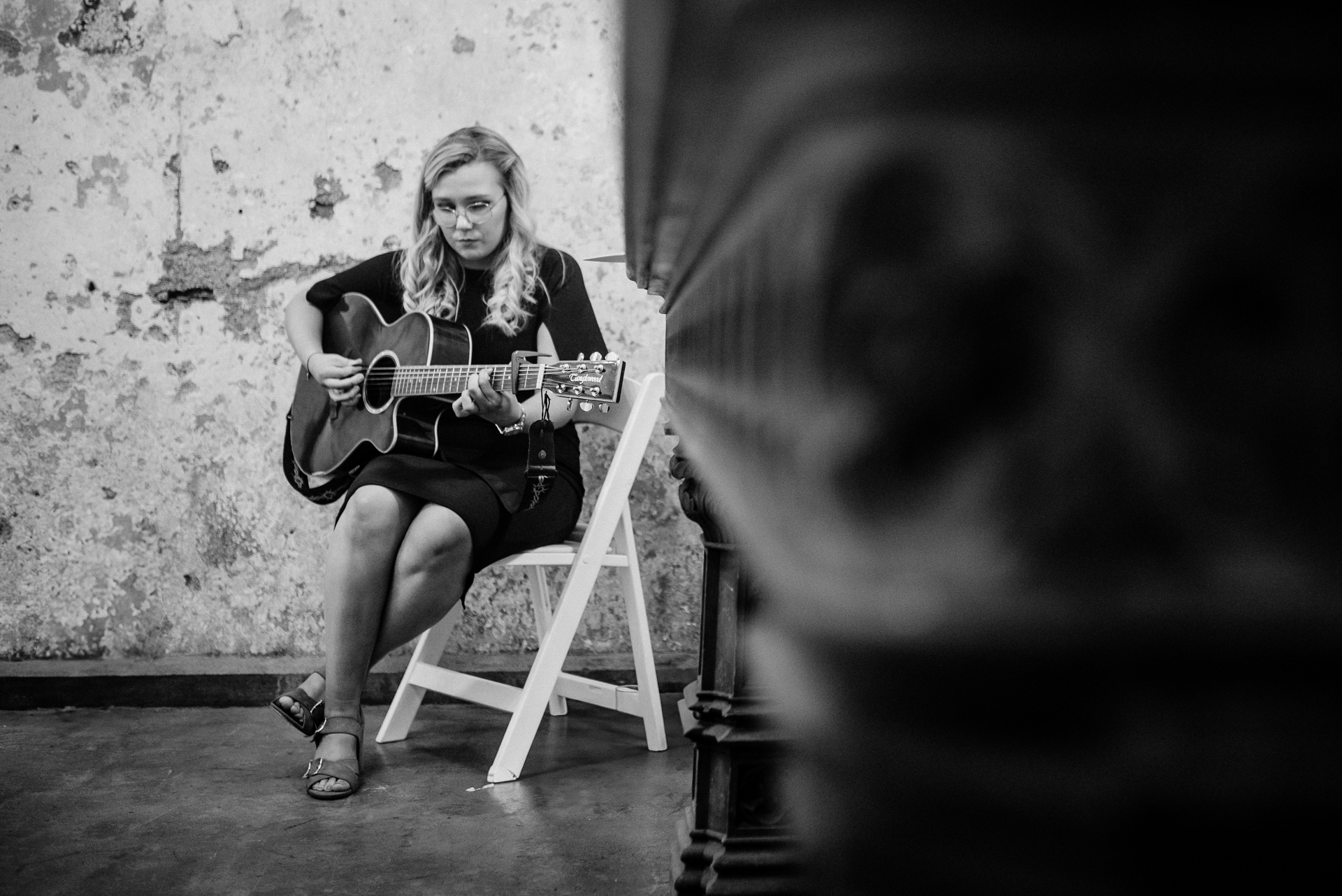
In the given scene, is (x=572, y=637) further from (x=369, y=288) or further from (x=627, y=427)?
(x=369, y=288)

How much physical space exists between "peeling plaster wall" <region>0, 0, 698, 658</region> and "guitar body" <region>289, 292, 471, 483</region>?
0.44m

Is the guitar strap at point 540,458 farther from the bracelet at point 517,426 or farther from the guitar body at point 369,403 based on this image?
the guitar body at point 369,403

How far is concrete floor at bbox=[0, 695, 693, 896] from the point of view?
1.65 m

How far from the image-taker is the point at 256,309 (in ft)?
9.89

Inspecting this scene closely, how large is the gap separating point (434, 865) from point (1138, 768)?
1747 millimetres

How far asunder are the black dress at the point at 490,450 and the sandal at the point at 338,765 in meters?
0.43

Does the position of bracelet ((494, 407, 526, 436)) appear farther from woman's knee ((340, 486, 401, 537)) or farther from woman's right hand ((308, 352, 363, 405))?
woman's right hand ((308, 352, 363, 405))

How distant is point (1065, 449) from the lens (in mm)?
149

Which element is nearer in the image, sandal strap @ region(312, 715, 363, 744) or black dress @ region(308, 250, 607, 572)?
sandal strap @ region(312, 715, 363, 744)

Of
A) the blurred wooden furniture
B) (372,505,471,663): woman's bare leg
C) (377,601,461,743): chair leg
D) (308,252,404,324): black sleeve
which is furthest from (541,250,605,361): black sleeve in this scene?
the blurred wooden furniture

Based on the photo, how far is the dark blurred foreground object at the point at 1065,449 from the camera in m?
0.13

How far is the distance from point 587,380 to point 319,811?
3.32 ft

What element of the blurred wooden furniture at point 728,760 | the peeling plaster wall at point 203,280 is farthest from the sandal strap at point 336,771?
the blurred wooden furniture at point 728,760

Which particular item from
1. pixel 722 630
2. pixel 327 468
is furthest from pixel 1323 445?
pixel 327 468
